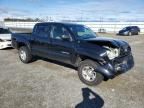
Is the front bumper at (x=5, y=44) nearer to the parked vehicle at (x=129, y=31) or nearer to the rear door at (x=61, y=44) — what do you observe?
the rear door at (x=61, y=44)

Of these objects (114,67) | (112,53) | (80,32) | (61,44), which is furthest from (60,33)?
(114,67)

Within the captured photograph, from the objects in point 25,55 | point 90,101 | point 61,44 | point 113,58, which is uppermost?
point 61,44

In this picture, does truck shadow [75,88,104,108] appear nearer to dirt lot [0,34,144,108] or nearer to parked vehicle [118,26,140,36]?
dirt lot [0,34,144,108]

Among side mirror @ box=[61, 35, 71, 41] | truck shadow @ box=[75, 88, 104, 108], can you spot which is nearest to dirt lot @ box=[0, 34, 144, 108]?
truck shadow @ box=[75, 88, 104, 108]

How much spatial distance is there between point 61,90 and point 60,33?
232 cm

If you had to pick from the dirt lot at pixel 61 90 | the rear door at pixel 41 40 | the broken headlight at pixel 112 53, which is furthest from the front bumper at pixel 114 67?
the rear door at pixel 41 40

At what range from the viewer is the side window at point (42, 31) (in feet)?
26.3

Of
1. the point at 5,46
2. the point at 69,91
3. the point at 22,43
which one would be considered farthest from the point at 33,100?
the point at 5,46

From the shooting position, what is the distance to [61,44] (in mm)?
7266

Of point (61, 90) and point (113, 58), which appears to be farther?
point (113, 58)

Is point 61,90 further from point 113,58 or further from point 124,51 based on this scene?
point 124,51

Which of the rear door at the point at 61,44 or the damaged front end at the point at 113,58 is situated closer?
the damaged front end at the point at 113,58

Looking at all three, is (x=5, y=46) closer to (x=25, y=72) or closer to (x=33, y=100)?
(x=25, y=72)

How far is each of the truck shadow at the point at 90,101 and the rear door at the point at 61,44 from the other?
1.70 metres
